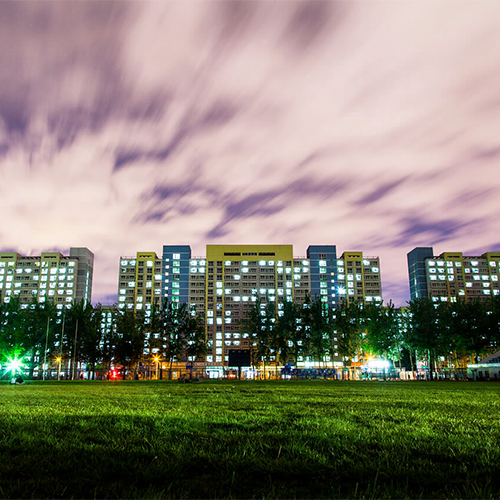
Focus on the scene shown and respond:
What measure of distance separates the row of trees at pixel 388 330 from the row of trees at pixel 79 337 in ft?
59.4

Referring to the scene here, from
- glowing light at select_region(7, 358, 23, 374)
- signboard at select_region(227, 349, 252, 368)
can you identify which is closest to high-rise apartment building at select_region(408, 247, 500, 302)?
signboard at select_region(227, 349, 252, 368)

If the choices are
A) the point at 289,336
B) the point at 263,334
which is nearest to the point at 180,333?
the point at 263,334

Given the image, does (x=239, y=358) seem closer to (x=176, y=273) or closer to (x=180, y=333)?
(x=180, y=333)

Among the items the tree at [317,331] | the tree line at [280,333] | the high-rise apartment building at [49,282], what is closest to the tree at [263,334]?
the tree line at [280,333]

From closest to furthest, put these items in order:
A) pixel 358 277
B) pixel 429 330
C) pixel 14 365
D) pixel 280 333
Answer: pixel 14 365 < pixel 429 330 < pixel 280 333 < pixel 358 277

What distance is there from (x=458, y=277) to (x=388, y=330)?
127333 millimetres

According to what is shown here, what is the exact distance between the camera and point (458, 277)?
645 feet

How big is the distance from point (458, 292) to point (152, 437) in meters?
211

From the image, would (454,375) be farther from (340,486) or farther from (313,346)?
(340,486)

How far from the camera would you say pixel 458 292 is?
195000 millimetres

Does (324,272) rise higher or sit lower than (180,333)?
higher

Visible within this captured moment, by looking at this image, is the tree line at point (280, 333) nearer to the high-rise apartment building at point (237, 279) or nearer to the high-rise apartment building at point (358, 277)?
the high-rise apartment building at point (237, 279)

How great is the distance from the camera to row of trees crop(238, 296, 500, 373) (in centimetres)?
8206

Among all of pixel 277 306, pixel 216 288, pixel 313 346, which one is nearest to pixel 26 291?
pixel 216 288
